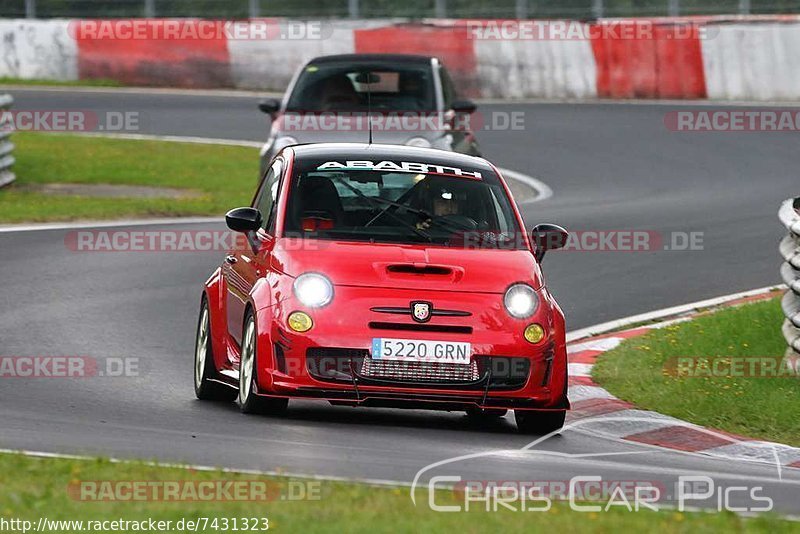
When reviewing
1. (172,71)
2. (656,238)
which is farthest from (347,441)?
(172,71)

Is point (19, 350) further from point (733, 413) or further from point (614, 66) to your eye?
point (614, 66)

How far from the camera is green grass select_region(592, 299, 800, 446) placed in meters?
10.6

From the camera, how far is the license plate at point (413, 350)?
30.6ft

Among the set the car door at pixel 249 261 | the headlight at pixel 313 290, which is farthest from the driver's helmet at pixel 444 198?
the headlight at pixel 313 290

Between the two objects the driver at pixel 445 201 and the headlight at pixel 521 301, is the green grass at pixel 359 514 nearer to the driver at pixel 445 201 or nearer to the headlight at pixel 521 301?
the headlight at pixel 521 301

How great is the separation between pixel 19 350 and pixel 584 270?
5.92m

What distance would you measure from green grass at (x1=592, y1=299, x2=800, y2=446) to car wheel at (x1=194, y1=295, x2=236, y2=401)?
7.79 ft

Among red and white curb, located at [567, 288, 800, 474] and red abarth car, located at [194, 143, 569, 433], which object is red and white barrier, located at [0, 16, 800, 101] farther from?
red abarth car, located at [194, 143, 569, 433]

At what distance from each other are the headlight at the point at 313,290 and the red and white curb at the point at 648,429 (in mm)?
1762

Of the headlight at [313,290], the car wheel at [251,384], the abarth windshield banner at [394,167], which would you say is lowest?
the car wheel at [251,384]

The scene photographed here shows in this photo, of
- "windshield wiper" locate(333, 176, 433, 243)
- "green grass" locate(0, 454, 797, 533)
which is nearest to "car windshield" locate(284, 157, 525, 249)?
"windshield wiper" locate(333, 176, 433, 243)

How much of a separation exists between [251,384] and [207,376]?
3.48ft

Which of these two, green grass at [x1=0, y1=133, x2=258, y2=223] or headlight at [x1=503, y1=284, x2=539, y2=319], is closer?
headlight at [x1=503, y1=284, x2=539, y2=319]

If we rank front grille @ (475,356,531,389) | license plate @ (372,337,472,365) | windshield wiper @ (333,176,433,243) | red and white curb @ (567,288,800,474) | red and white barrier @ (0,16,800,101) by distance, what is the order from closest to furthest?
license plate @ (372,337,472,365) → front grille @ (475,356,531,389) → red and white curb @ (567,288,800,474) → windshield wiper @ (333,176,433,243) → red and white barrier @ (0,16,800,101)
